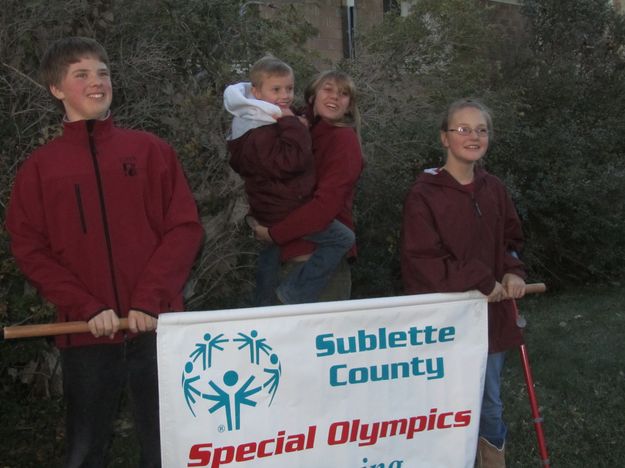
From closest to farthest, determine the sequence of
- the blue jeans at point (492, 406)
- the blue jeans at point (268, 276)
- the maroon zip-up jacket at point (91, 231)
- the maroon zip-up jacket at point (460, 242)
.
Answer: the maroon zip-up jacket at point (91, 231)
the maroon zip-up jacket at point (460, 242)
the blue jeans at point (492, 406)
the blue jeans at point (268, 276)

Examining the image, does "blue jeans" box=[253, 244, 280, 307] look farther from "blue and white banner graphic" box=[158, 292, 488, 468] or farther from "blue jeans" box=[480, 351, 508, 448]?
"blue jeans" box=[480, 351, 508, 448]

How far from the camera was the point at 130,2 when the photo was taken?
471cm

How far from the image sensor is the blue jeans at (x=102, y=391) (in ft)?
9.66

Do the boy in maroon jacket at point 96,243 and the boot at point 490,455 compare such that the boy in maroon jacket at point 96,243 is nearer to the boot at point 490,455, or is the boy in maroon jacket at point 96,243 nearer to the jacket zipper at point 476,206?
the jacket zipper at point 476,206

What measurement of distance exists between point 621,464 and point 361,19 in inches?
266

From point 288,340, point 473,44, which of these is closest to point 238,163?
point 288,340

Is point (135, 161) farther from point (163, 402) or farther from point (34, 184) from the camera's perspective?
point (163, 402)

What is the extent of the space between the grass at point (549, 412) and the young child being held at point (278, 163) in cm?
156

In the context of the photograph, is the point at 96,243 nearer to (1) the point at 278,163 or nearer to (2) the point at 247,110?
(1) the point at 278,163

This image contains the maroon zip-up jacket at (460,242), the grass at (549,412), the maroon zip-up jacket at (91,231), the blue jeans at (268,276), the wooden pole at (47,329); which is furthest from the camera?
the grass at (549,412)

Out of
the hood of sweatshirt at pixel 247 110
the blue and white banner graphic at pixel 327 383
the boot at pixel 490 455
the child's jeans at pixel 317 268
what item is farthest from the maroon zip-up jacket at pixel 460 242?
the hood of sweatshirt at pixel 247 110

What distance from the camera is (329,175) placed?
368 cm

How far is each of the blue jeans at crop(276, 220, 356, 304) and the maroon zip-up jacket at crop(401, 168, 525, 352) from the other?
0.33 m

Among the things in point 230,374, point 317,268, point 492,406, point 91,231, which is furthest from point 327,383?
point 91,231
